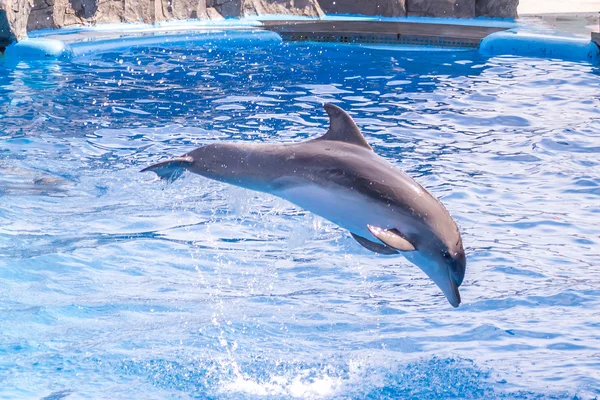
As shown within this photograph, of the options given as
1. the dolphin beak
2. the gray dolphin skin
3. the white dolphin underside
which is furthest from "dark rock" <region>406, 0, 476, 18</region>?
the dolphin beak

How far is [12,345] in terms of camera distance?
423 centimetres

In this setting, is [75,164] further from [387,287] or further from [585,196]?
[585,196]

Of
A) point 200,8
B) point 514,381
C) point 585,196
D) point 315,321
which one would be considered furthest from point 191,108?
point 200,8

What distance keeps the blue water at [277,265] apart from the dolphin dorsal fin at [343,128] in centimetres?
113

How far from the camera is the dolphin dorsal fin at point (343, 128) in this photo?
4.02m

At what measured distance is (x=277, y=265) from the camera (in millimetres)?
5422

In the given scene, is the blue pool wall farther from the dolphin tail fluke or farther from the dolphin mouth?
the dolphin mouth

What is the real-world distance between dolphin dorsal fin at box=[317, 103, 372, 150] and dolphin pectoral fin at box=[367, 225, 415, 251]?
0.70 meters

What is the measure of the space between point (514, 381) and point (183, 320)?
1823 mm

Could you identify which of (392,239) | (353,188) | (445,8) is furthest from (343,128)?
(445,8)

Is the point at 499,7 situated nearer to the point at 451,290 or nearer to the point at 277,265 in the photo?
the point at 277,265

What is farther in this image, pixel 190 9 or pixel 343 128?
pixel 190 9

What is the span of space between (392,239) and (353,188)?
1.49 feet

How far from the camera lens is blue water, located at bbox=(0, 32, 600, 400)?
13.4ft
